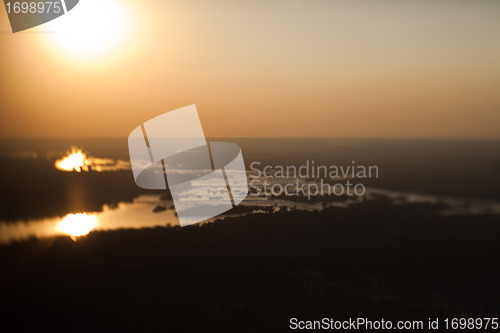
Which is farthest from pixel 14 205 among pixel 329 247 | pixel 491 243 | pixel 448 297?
pixel 491 243

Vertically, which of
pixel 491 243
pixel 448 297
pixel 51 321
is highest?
pixel 51 321

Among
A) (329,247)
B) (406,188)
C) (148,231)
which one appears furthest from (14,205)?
(406,188)

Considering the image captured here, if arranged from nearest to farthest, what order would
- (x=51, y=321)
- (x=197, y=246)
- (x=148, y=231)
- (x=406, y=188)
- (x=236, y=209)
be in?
1. (x=51, y=321)
2. (x=197, y=246)
3. (x=148, y=231)
4. (x=236, y=209)
5. (x=406, y=188)

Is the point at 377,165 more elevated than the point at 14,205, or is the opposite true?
the point at 14,205

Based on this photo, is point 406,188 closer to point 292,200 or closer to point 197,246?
point 292,200

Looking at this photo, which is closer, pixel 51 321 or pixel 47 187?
pixel 51 321

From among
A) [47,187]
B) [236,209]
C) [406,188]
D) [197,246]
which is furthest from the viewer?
[406,188]
